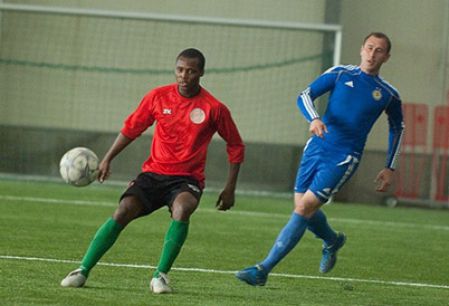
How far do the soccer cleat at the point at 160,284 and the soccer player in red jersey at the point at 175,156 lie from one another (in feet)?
0.05

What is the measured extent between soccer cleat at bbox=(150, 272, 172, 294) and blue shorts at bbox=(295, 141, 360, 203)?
47.5 inches

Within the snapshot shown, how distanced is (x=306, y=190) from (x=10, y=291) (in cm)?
223

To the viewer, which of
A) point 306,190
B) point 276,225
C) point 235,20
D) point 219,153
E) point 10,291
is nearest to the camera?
point 10,291

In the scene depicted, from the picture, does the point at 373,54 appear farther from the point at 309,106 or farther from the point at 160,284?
the point at 160,284

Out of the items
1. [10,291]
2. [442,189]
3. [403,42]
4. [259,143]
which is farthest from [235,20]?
[10,291]

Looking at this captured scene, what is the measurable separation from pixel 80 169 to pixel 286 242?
145 centimetres

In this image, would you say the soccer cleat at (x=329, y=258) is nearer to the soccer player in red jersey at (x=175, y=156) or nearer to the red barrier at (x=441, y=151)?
the soccer player in red jersey at (x=175, y=156)

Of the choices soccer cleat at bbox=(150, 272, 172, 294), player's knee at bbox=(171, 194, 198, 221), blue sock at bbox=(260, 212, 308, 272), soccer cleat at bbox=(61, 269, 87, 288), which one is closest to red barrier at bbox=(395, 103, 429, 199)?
blue sock at bbox=(260, 212, 308, 272)

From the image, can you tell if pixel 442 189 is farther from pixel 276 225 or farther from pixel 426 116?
pixel 276 225

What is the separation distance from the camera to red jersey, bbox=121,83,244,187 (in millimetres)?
7852

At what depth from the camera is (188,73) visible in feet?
25.4

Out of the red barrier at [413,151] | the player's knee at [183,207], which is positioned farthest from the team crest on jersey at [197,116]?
the red barrier at [413,151]

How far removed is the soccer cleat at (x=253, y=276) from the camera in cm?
778

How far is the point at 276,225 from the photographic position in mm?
13672
